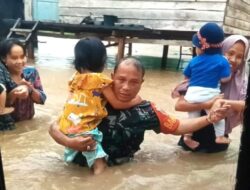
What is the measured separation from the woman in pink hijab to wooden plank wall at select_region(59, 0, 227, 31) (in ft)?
17.8

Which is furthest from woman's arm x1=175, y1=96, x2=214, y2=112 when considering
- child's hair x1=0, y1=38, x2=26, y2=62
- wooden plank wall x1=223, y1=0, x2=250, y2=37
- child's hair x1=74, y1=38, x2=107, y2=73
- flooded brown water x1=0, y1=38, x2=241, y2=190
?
wooden plank wall x1=223, y1=0, x2=250, y2=37

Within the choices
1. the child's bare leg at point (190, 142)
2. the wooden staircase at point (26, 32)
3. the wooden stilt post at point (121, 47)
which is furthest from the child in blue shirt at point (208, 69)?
the wooden staircase at point (26, 32)

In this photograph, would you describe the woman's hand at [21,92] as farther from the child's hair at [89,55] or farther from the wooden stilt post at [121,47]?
the wooden stilt post at [121,47]

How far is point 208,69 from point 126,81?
699 millimetres

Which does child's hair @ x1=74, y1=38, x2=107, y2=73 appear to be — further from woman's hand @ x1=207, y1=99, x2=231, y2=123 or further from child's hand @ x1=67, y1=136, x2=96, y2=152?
woman's hand @ x1=207, y1=99, x2=231, y2=123

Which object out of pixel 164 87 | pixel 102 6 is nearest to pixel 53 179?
pixel 164 87

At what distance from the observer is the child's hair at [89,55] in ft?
7.88

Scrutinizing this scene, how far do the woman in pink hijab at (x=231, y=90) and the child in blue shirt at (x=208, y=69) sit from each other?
70 millimetres

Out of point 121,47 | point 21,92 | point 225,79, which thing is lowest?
point 121,47

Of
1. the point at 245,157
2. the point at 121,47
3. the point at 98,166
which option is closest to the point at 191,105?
the point at 98,166

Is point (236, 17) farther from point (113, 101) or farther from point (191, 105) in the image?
point (113, 101)

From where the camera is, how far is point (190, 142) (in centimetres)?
292

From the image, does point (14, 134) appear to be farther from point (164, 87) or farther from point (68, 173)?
point (164, 87)

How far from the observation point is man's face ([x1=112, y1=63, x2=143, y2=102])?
2367 mm
